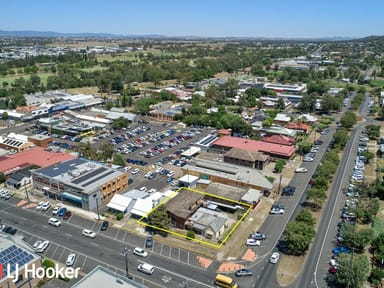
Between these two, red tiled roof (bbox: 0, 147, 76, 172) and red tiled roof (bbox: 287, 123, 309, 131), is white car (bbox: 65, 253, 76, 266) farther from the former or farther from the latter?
red tiled roof (bbox: 287, 123, 309, 131)

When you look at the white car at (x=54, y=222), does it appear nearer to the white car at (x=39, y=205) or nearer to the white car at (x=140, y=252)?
the white car at (x=39, y=205)

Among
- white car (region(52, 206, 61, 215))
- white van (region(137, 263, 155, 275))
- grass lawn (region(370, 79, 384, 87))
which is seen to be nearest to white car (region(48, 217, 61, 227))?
white car (region(52, 206, 61, 215))

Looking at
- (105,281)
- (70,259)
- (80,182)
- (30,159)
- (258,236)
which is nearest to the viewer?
(105,281)

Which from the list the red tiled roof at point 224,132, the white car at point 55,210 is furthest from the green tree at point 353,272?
the red tiled roof at point 224,132

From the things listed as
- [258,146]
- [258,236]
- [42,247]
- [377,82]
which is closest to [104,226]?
[42,247]

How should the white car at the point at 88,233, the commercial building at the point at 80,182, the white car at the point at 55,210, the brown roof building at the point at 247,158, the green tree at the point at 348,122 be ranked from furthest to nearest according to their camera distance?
the green tree at the point at 348,122 < the brown roof building at the point at 247,158 < the commercial building at the point at 80,182 < the white car at the point at 55,210 < the white car at the point at 88,233

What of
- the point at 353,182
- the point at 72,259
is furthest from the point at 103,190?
the point at 353,182

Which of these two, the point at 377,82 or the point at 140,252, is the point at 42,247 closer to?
the point at 140,252
